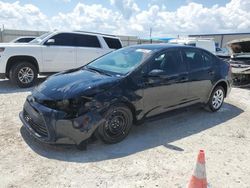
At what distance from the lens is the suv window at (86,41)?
9.62 meters

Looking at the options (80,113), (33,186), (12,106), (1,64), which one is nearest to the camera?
(33,186)

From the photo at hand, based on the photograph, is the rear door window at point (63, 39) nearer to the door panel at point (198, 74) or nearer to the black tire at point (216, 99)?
the door panel at point (198, 74)

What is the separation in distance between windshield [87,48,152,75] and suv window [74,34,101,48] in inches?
167

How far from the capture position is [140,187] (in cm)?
330

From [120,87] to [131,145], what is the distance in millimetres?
969

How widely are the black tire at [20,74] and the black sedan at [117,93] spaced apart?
3.73 m

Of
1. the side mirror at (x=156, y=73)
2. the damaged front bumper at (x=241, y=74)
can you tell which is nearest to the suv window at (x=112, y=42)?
the damaged front bumper at (x=241, y=74)

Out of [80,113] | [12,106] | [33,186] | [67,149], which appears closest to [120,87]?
[80,113]

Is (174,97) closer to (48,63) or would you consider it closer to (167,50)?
(167,50)

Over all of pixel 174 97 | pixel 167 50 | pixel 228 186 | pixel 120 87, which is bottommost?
pixel 228 186

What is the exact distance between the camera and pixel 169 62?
527cm

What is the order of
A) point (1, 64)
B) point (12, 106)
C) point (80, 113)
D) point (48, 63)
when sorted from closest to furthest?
point (80, 113) → point (12, 106) → point (1, 64) → point (48, 63)

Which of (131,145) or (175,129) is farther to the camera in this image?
(175,129)

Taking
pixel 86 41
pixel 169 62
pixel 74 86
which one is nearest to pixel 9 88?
pixel 86 41
